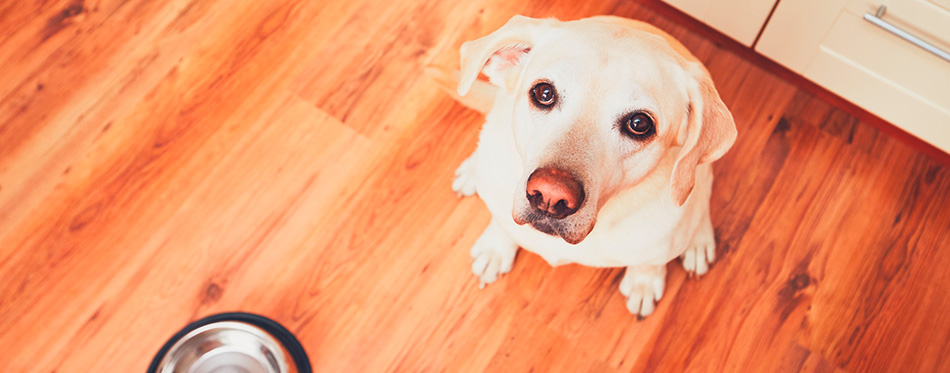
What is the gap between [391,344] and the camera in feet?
7.12

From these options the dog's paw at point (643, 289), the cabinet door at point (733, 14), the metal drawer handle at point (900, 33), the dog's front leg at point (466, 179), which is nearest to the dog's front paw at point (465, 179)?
the dog's front leg at point (466, 179)

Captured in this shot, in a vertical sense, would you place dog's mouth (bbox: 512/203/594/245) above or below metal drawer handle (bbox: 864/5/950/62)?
below

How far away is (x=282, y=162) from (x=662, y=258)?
54.7 inches

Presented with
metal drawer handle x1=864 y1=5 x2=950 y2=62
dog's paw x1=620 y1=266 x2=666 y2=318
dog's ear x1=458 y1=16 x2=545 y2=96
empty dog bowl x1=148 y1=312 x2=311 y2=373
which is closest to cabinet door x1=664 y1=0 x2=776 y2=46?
metal drawer handle x1=864 y1=5 x2=950 y2=62

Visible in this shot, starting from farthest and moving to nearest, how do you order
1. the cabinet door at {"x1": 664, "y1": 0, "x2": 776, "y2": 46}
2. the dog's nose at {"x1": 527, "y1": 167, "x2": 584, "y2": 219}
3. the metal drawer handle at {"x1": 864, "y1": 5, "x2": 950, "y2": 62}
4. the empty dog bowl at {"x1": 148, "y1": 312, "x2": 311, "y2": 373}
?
1. the cabinet door at {"x1": 664, "y1": 0, "x2": 776, "y2": 46}
2. the empty dog bowl at {"x1": 148, "y1": 312, "x2": 311, "y2": 373}
3. the metal drawer handle at {"x1": 864, "y1": 5, "x2": 950, "y2": 62}
4. the dog's nose at {"x1": 527, "y1": 167, "x2": 584, "y2": 219}

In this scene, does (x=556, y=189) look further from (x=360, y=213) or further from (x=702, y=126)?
(x=360, y=213)

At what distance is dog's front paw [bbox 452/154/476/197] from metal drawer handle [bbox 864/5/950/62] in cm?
131

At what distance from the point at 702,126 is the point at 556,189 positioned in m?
0.36

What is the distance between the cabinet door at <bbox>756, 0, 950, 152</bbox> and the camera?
195cm

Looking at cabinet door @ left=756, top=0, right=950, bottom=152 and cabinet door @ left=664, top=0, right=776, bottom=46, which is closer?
cabinet door @ left=756, top=0, right=950, bottom=152

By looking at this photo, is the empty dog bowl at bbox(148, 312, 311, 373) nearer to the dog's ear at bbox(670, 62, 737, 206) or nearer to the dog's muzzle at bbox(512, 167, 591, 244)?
the dog's muzzle at bbox(512, 167, 591, 244)

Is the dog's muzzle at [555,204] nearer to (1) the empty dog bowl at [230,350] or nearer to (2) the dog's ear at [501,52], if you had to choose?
(2) the dog's ear at [501,52]

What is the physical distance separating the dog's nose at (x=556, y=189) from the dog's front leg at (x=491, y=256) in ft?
2.72

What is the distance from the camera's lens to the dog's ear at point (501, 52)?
146 cm
